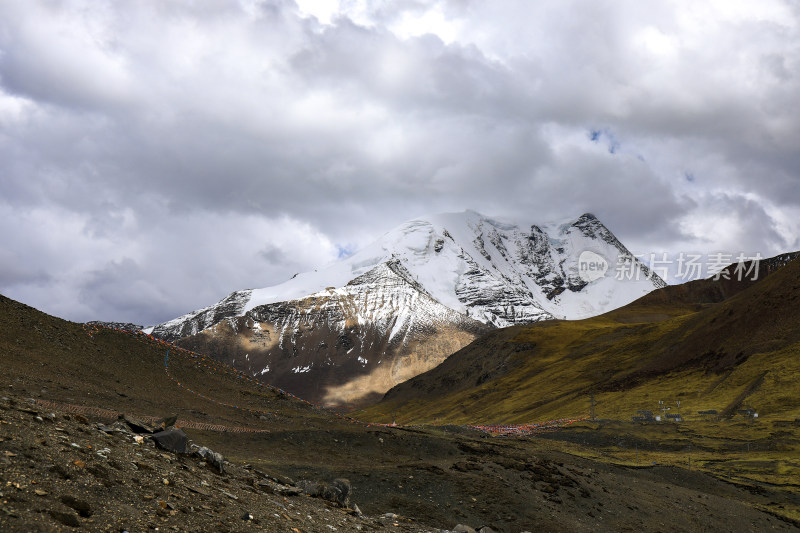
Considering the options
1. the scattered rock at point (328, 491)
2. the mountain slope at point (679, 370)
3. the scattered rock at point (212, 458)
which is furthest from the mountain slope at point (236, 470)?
the mountain slope at point (679, 370)

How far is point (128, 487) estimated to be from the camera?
13523mm

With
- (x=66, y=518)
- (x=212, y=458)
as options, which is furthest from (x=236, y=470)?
(x=66, y=518)

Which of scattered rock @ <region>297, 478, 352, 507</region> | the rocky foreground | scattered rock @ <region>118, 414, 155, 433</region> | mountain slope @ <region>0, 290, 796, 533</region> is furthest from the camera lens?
scattered rock @ <region>297, 478, 352, 507</region>

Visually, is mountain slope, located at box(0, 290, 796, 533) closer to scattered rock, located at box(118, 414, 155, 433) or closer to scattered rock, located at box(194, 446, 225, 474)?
scattered rock, located at box(194, 446, 225, 474)

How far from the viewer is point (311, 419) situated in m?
48.2

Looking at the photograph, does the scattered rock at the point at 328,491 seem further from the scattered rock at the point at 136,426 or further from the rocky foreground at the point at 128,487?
the scattered rock at the point at 136,426

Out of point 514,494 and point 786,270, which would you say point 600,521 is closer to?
point 514,494

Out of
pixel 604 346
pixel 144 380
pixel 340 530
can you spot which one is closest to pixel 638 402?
pixel 604 346

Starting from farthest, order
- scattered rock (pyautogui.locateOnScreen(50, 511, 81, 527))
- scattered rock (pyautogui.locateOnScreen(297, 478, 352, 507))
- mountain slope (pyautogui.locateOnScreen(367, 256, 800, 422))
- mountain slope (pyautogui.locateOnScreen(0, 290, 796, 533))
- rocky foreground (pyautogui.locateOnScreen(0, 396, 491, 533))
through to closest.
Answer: mountain slope (pyautogui.locateOnScreen(367, 256, 800, 422))
scattered rock (pyautogui.locateOnScreen(297, 478, 352, 507))
mountain slope (pyautogui.locateOnScreen(0, 290, 796, 533))
rocky foreground (pyautogui.locateOnScreen(0, 396, 491, 533))
scattered rock (pyautogui.locateOnScreen(50, 511, 81, 527))

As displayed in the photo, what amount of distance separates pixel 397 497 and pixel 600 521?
1319 cm

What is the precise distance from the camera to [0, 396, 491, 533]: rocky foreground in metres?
11.5

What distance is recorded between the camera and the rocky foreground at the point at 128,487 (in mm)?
11484

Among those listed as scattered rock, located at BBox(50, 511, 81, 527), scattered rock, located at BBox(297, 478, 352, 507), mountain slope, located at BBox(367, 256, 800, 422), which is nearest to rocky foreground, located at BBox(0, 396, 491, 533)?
scattered rock, located at BBox(50, 511, 81, 527)

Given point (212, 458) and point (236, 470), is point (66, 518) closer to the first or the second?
point (212, 458)
